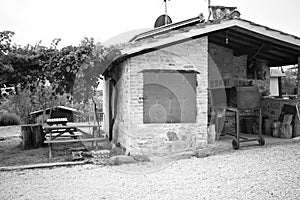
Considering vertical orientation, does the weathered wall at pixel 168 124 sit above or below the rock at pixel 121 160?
above

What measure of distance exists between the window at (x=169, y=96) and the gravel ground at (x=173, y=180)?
118 cm

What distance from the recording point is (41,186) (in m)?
4.71

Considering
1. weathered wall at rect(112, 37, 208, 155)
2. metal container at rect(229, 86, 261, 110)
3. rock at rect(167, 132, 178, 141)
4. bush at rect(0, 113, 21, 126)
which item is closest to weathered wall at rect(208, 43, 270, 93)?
metal container at rect(229, 86, 261, 110)

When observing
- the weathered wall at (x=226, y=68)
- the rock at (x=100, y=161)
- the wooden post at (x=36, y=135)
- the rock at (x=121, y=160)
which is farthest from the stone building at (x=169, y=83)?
the wooden post at (x=36, y=135)

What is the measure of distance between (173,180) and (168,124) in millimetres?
2136

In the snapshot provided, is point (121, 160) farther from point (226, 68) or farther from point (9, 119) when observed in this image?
point (9, 119)

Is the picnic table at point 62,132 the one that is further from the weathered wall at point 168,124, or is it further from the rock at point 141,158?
the rock at point 141,158

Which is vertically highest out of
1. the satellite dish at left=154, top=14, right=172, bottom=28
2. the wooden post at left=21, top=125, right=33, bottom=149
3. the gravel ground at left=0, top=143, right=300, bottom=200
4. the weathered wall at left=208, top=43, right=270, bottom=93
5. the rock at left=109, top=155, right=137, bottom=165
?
the satellite dish at left=154, top=14, right=172, bottom=28

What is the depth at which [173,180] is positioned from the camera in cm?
485

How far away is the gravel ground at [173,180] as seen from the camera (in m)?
4.15

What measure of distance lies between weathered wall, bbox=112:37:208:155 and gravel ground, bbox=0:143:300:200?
70 centimetres

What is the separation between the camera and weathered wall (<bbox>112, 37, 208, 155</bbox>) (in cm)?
662

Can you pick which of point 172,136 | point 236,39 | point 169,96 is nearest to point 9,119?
point 169,96

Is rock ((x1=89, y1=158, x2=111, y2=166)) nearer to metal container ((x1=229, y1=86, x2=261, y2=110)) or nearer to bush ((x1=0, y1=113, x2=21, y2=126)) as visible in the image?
metal container ((x1=229, y1=86, x2=261, y2=110))
